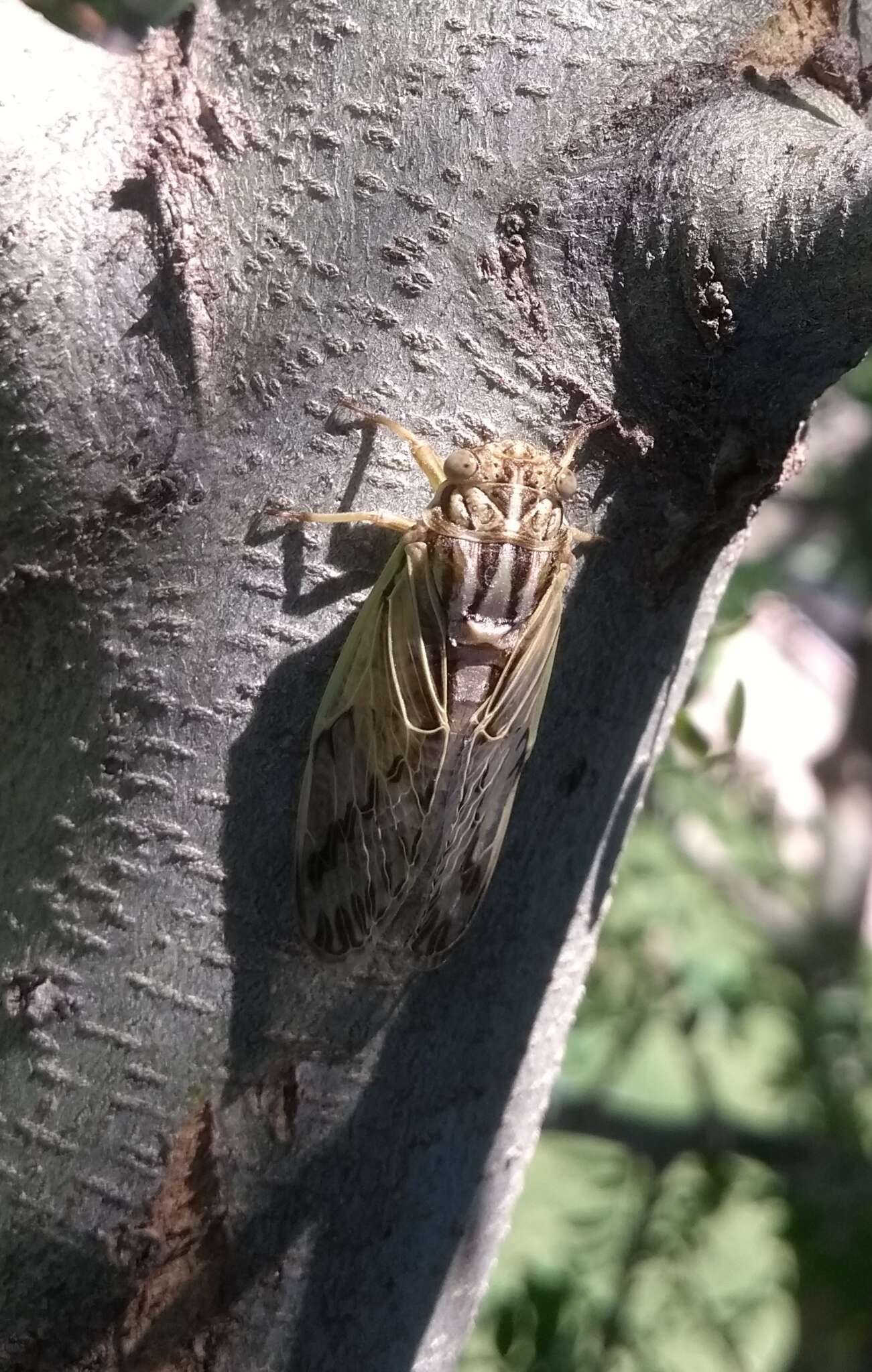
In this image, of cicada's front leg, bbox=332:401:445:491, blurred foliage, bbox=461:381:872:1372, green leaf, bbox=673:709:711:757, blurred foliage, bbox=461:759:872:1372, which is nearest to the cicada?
cicada's front leg, bbox=332:401:445:491

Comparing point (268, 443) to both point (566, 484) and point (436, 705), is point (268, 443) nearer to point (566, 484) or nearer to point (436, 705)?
point (566, 484)

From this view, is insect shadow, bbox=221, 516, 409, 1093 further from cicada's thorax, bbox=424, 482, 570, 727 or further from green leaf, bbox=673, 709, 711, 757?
green leaf, bbox=673, 709, 711, 757

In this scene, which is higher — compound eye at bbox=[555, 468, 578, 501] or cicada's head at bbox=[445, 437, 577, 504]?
cicada's head at bbox=[445, 437, 577, 504]

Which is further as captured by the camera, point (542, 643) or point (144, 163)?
point (542, 643)

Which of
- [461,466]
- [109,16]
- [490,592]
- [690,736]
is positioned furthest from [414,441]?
[109,16]

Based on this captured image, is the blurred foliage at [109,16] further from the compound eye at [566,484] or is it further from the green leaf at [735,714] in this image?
the green leaf at [735,714]

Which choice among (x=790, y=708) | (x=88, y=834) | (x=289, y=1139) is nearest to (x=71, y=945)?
(x=88, y=834)

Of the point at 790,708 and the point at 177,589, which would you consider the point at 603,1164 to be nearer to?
the point at 177,589
